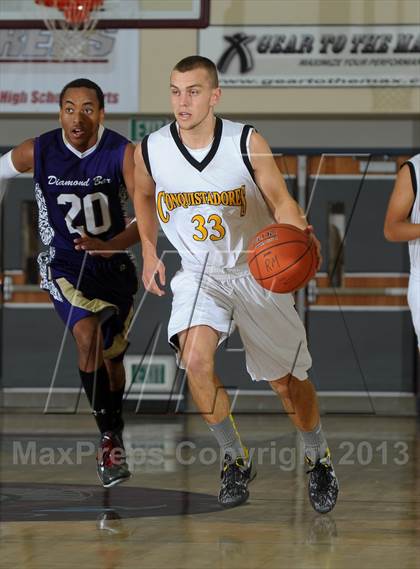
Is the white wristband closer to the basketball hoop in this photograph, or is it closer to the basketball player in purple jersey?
the basketball player in purple jersey

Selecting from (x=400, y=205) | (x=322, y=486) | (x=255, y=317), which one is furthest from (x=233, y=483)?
(x=400, y=205)

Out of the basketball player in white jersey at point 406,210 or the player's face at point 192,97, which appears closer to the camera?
the player's face at point 192,97

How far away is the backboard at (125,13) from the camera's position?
957 centimetres

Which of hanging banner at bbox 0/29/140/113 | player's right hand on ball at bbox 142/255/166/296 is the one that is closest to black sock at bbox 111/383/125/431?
player's right hand on ball at bbox 142/255/166/296

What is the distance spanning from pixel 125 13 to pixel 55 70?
1130 mm

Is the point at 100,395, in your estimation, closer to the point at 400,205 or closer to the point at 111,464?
the point at 111,464

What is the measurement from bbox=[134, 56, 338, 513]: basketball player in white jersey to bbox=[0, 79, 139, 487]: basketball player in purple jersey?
1.80 ft

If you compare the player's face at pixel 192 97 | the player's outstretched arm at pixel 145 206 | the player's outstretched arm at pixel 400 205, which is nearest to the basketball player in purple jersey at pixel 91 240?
the player's outstretched arm at pixel 145 206

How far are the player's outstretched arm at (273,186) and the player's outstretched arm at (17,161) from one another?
1.30 metres

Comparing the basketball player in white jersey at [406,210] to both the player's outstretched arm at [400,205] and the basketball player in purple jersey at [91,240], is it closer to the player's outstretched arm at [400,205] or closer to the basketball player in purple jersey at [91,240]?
the player's outstretched arm at [400,205]

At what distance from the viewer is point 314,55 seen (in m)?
10.3

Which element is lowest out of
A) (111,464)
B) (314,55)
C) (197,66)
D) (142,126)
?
(111,464)

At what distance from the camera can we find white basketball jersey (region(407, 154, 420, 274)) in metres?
5.71

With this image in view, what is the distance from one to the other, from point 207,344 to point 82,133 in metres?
1.44
